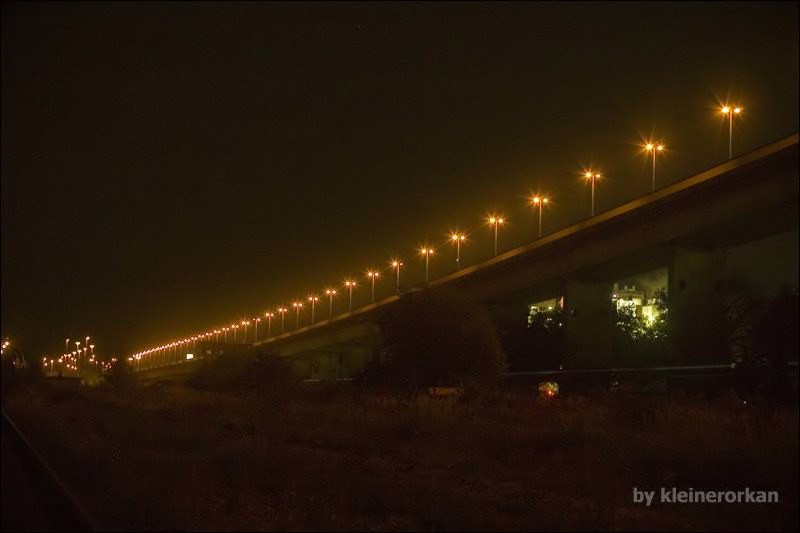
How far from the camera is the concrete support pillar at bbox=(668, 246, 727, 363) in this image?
151 feet

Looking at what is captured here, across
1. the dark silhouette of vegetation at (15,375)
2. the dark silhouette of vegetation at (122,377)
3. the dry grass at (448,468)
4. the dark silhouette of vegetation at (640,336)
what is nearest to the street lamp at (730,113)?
the dark silhouette of vegetation at (640,336)

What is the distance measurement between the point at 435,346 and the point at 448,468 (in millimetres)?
16095

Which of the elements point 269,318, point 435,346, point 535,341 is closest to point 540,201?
point 535,341

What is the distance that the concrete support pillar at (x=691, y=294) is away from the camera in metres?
46.1

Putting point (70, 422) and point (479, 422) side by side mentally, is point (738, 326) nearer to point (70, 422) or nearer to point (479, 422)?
point (479, 422)

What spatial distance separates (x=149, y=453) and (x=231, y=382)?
41.6 metres

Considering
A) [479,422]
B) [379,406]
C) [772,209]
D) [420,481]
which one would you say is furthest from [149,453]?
[772,209]

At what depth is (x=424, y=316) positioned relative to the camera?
34531 millimetres

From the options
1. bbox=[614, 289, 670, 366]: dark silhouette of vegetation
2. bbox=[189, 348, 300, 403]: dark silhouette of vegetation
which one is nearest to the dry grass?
bbox=[189, 348, 300, 403]: dark silhouette of vegetation

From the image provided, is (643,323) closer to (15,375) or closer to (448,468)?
(448,468)

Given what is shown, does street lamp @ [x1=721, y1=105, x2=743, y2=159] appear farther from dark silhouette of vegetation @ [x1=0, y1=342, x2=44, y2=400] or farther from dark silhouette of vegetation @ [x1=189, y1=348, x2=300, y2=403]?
dark silhouette of vegetation @ [x1=0, y1=342, x2=44, y2=400]

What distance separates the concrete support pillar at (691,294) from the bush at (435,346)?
14.5 meters

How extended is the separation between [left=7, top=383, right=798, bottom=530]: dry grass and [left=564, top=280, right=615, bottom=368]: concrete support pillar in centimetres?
2898

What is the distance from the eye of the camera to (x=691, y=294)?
155 ft
